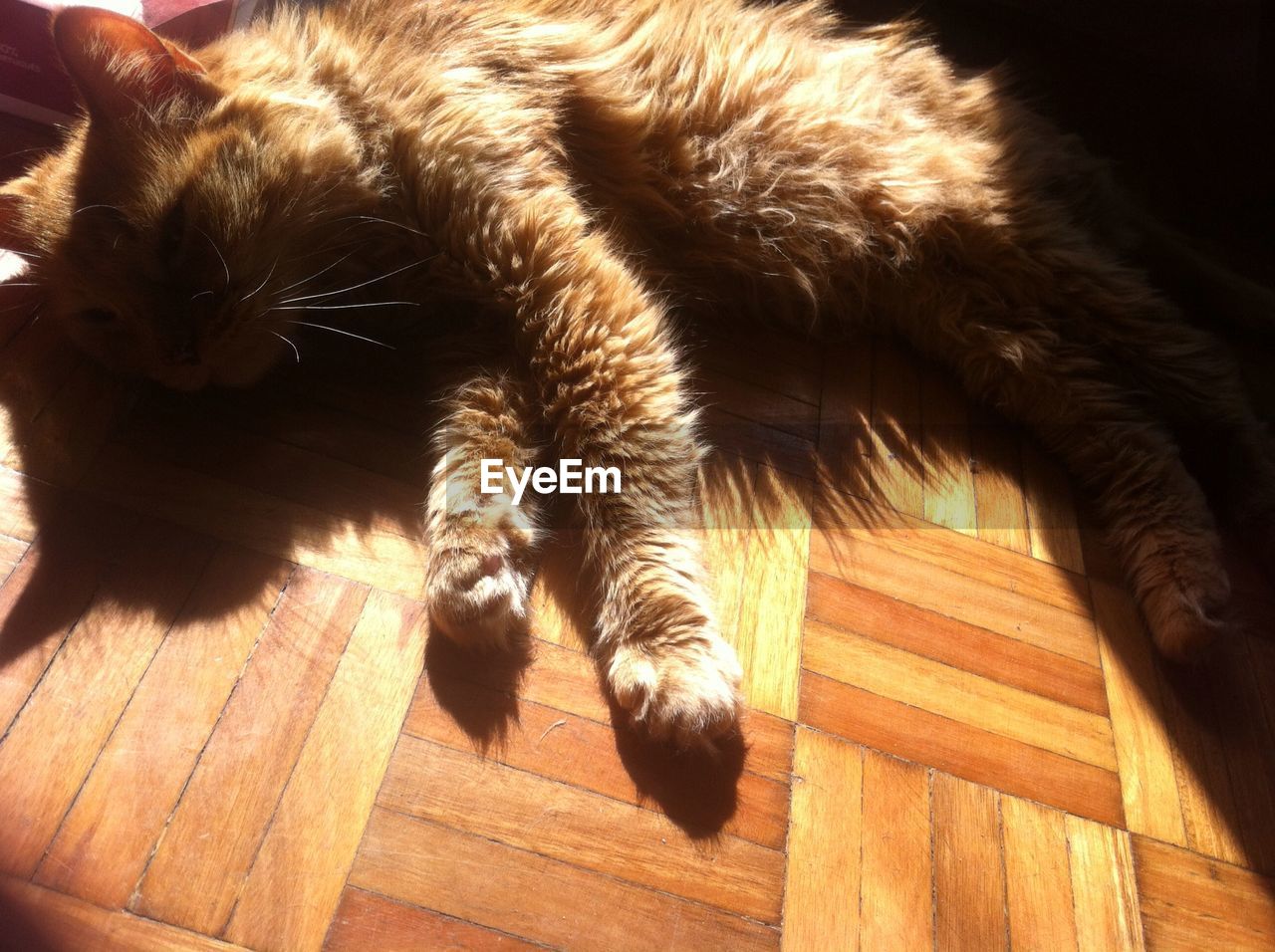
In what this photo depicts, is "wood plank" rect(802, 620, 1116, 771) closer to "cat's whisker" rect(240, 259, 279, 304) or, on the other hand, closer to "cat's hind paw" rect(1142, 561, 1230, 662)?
"cat's hind paw" rect(1142, 561, 1230, 662)

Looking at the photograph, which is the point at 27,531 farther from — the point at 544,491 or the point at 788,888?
the point at 788,888

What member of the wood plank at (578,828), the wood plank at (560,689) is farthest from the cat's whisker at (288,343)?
the wood plank at (578,828)

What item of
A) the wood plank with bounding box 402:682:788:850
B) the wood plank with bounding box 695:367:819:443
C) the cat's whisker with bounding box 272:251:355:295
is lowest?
the wood plank with bounding box 402:682:788:850

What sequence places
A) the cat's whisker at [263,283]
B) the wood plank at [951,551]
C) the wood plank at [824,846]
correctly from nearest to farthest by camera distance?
the wood plank at [824,846]
the cat's whisker at [263,283]
the wood plank at [951,551]

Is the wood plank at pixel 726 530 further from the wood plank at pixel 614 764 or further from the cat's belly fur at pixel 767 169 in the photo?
the cat's belly fur at pixel 767 169

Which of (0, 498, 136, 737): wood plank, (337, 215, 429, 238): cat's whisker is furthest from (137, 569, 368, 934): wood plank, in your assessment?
(337, 215, 429, 238): cat's whisker

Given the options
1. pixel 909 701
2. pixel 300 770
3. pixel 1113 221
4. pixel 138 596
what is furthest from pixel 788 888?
pixel 1113 221
